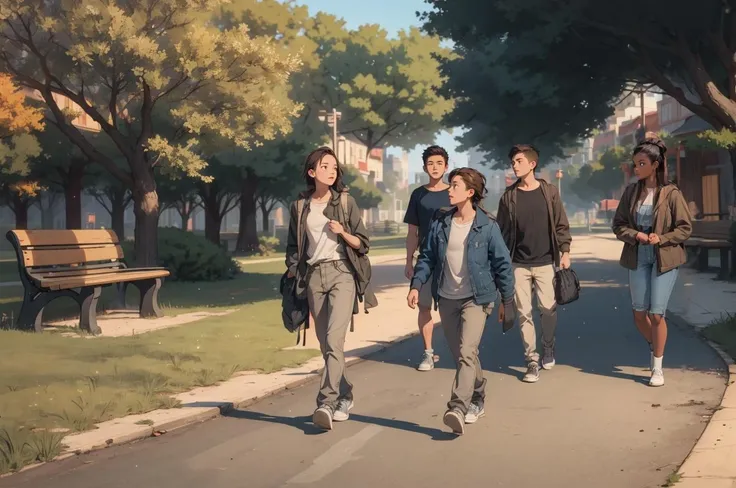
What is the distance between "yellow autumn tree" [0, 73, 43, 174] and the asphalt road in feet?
73.6

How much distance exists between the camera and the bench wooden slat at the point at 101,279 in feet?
41.3

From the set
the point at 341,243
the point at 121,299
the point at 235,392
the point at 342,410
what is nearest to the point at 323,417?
the point at 342,410

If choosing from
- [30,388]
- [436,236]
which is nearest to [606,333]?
[436,236]

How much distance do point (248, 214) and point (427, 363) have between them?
37.9 m

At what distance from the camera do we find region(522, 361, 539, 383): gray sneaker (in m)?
8.91

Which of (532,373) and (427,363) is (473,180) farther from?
(427,363)

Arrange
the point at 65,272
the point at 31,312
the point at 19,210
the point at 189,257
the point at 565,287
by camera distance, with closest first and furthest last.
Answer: the point at 565,287 → the point at 31,312 → the point at 65,272 → the point at 189,257 → the point at 19,210

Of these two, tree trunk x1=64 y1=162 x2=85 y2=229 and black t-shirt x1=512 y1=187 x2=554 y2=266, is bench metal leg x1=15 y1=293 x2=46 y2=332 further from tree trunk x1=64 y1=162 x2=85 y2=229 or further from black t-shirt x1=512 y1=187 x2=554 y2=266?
tree trunk x1=64 y1=162 x2=85 y2=229

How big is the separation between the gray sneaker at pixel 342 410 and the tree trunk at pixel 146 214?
48.3 feet

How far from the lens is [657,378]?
8602 millimetres

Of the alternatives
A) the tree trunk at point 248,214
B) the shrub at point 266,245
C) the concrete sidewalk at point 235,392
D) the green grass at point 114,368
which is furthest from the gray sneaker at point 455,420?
the shrub at point 266,245

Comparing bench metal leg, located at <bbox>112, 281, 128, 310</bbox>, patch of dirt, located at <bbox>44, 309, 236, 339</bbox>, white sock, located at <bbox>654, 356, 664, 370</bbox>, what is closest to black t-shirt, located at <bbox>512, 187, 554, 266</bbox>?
white sock, located at <bbox>654, 356, 664, 370</bbox>

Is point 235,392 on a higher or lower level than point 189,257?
lower

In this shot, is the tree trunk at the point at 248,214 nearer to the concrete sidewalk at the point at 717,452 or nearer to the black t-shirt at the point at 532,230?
the concrete sidewalk at the point at 717,452
